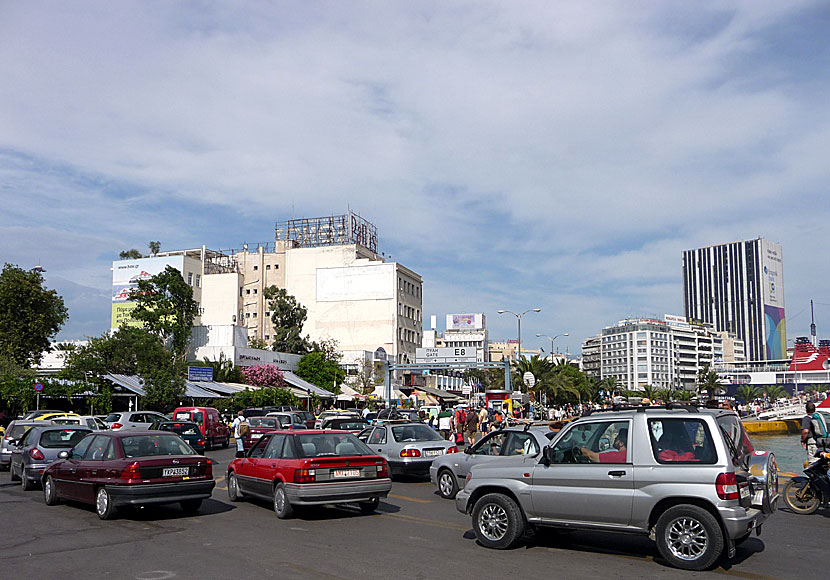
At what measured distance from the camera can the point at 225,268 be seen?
10769 cm

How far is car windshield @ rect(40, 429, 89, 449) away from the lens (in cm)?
1673

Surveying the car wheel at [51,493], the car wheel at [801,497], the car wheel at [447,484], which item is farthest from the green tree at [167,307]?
the car wheel at [801,497]

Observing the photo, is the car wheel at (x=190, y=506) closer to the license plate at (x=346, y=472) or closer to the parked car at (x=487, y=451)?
Answer: the license plate at (x=346, y=472)

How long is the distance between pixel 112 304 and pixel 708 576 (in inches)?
3818

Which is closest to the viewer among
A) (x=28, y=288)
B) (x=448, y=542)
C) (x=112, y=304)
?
(x=448, y=542)

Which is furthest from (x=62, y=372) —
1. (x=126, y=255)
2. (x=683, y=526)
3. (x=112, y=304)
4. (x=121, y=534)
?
(x=126, y=255)

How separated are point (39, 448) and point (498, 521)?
11720 mm

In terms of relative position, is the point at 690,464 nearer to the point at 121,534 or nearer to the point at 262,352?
the point at 121,534

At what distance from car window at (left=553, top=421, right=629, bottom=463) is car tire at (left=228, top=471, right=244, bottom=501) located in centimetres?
720

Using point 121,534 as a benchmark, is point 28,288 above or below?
above

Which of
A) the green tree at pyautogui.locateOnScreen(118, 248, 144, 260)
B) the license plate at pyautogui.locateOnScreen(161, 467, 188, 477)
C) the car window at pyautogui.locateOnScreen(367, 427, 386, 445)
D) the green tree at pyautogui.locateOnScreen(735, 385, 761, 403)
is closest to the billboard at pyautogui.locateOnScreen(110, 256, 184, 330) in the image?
the green tree at pyautogui.locateOnScreen(118, 248, 144, 260)

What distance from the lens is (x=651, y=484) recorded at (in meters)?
8.22

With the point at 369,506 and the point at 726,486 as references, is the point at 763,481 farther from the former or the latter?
the point at 369,506

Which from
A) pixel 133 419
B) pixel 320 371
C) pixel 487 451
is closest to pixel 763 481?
pixel 487 451
